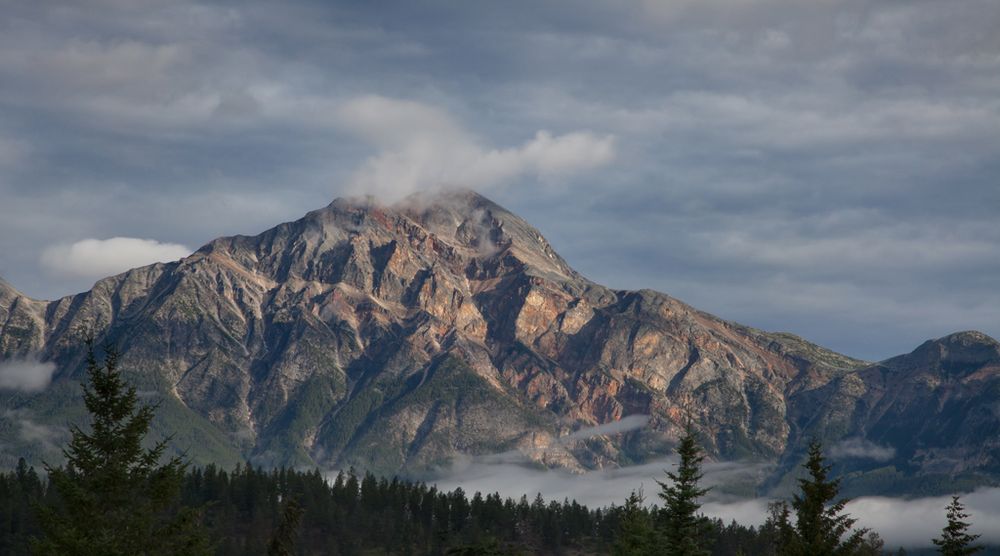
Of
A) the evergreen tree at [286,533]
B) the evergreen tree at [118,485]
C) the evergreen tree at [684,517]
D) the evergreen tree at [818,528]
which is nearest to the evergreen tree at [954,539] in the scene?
the evergreen tree at [684,517]

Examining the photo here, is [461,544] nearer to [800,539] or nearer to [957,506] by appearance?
[800,539]

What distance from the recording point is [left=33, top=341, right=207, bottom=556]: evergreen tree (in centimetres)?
4988

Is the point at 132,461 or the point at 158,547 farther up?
the point at 132,461

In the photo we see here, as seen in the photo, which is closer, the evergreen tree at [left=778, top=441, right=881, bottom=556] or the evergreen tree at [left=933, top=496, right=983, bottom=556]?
the evergreen tree at [left=778, top=441, right=881, bottom=556]

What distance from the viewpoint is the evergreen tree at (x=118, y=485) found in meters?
49.9

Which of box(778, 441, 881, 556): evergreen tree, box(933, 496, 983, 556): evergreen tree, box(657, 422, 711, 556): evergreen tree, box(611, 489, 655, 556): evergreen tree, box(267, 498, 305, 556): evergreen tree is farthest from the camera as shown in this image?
box(933, 496, 983, 556): evergreen tree

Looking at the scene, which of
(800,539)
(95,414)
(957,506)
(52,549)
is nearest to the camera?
(52,549)

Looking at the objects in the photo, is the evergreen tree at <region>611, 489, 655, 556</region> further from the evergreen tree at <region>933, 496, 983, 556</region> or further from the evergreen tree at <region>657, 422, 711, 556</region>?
the evergreen tree at <region>933, 496, 983, 556</region>

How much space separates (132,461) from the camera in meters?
51.4

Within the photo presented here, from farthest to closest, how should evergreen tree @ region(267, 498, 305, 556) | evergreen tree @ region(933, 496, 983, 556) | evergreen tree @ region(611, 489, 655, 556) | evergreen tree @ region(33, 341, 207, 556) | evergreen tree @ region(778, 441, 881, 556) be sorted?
evergreen tree @ region(933, 496, 983, 556), evergreen tree @ region(611, 489, 655, 556), evergreen tree @ region(267, 498, 305, 556), evergreen tree @ region(778, 441, 881, 556), evergreen tree @ region(33, 341, 207, 556)

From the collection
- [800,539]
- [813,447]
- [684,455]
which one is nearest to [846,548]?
[800,539]

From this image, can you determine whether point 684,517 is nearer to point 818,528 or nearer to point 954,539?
point 818,528

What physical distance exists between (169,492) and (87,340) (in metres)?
7.01

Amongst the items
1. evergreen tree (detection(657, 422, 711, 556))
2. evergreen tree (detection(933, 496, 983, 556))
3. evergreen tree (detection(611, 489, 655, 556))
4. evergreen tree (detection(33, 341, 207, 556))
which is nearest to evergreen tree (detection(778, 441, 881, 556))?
evergreen tree (detection(657, 422, 711, 556))
